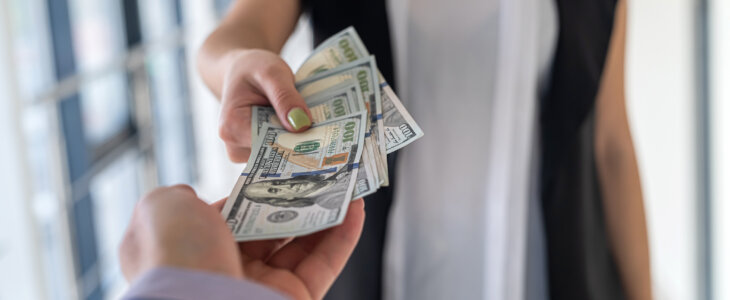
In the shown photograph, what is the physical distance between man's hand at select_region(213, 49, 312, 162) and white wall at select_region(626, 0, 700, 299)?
867 mm

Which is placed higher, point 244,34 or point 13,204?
point 244,34

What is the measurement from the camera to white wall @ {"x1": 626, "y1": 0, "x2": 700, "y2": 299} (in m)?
1.17

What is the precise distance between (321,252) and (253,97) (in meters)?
0.22

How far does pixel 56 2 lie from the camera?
1.53 metres

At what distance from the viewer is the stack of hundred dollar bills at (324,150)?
1.13ft

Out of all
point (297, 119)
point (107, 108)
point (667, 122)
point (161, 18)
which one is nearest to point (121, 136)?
point (107, 108)

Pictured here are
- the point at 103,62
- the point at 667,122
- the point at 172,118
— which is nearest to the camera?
the point at 667,122

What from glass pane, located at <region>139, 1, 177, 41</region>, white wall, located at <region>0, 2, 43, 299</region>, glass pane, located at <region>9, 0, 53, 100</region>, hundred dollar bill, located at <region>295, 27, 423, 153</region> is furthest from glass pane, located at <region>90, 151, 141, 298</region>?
hundred dollar bill, located at <region>295, 27, 423, 153</region>

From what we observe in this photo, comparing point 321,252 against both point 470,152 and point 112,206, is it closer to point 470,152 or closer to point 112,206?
point 470,152

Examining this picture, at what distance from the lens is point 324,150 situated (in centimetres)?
45

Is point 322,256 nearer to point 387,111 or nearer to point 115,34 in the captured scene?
point 387,111

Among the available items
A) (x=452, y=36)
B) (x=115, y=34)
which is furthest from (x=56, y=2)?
(x=452, y=36)

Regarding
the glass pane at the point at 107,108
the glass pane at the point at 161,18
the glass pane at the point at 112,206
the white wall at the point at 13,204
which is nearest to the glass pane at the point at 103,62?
the glass pane at the point at 107,108

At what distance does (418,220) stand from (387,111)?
0.41 metres
